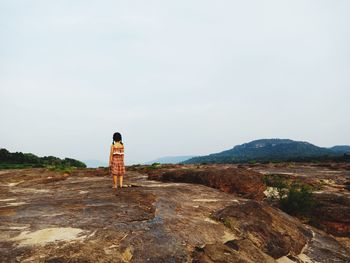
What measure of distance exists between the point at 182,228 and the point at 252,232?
9.35ft

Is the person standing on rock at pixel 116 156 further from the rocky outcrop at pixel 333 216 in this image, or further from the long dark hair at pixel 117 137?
the rocky outcrop at pixel 333 216

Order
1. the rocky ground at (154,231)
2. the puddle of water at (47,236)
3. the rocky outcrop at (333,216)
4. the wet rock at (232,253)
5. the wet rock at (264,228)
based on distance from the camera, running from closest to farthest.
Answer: the rocky ground at (154,231), the puddle of water at (47,236), the wet rock at (232,253), the wet rock at (264,228), the rocky outcrop at (333,216)

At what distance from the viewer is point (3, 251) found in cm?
750

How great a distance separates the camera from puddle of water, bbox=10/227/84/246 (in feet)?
26.8

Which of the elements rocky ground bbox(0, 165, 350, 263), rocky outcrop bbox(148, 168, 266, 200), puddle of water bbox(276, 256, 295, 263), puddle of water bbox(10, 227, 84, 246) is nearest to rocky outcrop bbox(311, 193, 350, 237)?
rocky ground bbox(0, 165, 350, 263)

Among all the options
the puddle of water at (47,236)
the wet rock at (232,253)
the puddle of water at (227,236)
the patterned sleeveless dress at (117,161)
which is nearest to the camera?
the puddle of water at (47,236)

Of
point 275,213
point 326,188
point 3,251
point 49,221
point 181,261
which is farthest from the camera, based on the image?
point 326,188

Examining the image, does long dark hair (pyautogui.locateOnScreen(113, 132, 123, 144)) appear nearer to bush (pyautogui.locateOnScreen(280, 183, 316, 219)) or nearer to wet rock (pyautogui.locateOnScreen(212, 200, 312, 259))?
wet rock (pyautogui.locateOnScreen(212, 200, 312, 259))

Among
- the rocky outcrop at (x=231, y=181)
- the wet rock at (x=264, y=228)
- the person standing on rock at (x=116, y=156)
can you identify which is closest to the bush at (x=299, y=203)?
the rocky outcrop at (x=231, y=181)

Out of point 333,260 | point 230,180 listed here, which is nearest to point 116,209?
point 333,260

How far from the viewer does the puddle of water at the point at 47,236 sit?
26.8 feet

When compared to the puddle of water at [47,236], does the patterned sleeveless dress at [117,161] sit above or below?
above

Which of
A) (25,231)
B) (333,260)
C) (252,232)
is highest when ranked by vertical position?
(25,231)

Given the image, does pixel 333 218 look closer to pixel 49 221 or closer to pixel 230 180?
pixel 230 180
